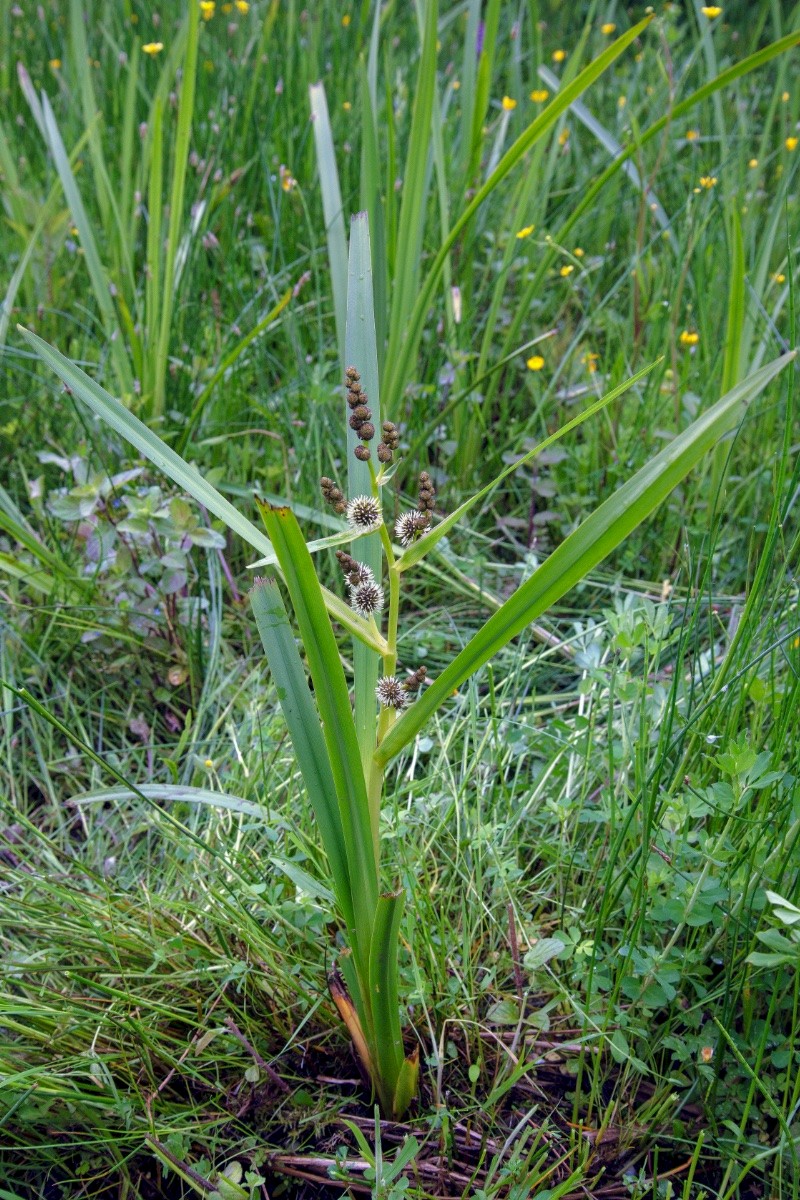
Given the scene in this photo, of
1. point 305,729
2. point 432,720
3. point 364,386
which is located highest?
point 364,386

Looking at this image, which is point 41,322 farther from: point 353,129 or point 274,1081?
point 274,1081

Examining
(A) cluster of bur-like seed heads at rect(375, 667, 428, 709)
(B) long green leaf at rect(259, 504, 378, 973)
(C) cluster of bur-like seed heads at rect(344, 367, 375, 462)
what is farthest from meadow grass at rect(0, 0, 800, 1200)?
(C) cluster of bur-like seed heads at rect(344, 367, 375, 462)

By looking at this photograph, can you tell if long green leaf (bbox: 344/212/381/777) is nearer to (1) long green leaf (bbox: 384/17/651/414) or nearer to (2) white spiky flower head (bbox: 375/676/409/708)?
(2) white spiky flower head (bbox: 375/676/409/708)

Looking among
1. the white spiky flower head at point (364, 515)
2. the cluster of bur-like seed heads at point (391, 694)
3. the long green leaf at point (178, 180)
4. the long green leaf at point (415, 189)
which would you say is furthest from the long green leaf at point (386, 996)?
the long green leaf at point (178, 180)

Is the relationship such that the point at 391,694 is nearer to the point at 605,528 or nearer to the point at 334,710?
the point at 334,710

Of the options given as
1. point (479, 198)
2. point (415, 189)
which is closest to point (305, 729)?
point (479, 198)

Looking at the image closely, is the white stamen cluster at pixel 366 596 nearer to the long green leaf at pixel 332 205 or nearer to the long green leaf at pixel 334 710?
the long green leaf at pixel 334 710

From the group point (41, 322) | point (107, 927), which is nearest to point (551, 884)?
point (107, 927)
